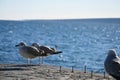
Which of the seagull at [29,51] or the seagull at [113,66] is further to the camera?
the seagull at [29,51]

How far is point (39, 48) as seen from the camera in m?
22.3

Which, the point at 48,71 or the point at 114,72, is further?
the point at 48,71

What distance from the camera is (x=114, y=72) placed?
1444 centimetres

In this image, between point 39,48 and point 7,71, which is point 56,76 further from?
point 39,48

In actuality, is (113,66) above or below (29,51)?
below

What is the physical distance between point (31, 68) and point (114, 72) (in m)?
6.07

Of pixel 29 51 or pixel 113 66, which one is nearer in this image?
pixel 113 66

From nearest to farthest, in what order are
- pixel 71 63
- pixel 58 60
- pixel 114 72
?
pixel 114 72 → pixel 71 63 → pixel 58 60

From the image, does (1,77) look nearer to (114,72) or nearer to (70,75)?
(70,75)

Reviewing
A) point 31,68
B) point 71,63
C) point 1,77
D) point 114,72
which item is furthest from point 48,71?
point 71,63

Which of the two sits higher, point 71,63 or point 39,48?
point 39,48

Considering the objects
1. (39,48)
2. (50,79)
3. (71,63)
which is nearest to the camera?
(50,79)

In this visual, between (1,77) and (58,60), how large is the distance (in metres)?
29.8

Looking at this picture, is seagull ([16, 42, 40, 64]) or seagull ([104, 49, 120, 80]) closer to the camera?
seagull ([104, 49, 120, 80])
